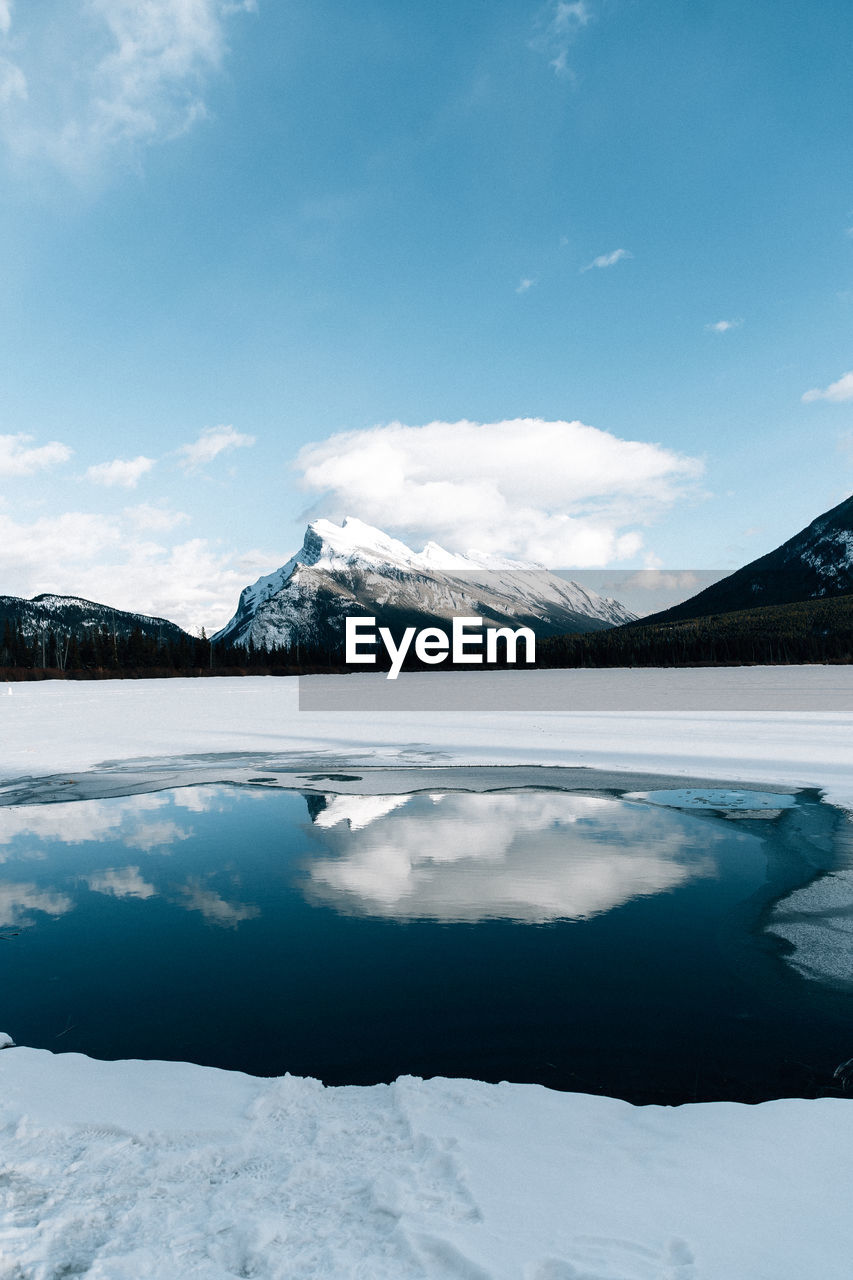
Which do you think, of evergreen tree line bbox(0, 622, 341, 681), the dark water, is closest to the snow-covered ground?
the dark water

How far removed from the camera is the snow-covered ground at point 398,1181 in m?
3.86

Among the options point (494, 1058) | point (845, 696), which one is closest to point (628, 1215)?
point (494, 1058)

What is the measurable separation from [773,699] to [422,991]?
50.0m

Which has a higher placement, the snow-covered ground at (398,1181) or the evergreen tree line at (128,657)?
the evergreen tree line at (128,657)

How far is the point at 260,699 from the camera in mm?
62375

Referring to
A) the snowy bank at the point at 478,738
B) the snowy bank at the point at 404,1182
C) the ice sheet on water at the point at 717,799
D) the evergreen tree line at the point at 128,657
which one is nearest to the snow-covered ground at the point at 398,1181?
the snowy bank at the point at 404,1182

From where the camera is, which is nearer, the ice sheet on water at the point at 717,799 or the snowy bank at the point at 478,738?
the ice sheet on water at the point at 717,799

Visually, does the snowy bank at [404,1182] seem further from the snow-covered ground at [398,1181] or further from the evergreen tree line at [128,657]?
the evergreen tree line at [128,657]

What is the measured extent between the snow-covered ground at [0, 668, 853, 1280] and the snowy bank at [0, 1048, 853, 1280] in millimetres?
13

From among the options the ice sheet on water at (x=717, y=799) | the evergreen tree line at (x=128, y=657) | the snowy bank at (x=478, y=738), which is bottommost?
the ice sheet on water at (x=717, y=799)

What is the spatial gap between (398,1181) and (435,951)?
4.18m

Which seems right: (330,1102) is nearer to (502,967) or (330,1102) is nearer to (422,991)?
(422,991)

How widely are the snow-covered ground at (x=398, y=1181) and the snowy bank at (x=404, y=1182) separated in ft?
0.04

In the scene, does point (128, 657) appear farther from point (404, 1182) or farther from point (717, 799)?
point (404, 1182)
